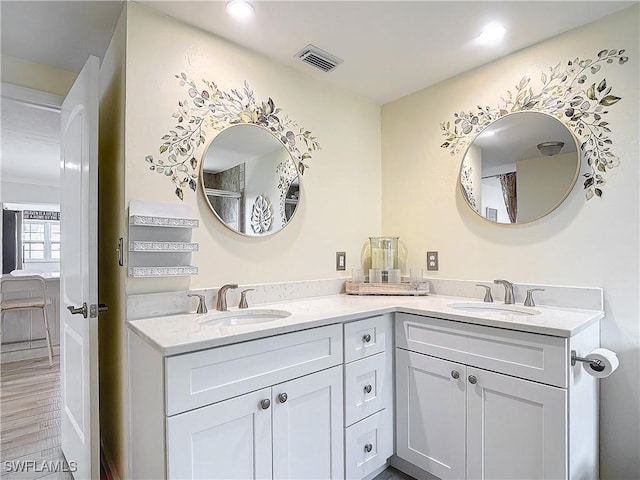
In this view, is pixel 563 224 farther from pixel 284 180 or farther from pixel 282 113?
pixel 282 113

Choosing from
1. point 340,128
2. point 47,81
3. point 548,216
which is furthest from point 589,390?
point 47,81

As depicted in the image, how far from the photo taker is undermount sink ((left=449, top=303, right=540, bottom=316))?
5.91ft

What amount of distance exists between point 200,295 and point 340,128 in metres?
1.45

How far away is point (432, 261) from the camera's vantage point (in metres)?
2.36

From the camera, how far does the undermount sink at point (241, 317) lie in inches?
64.2

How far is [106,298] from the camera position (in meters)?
1.96

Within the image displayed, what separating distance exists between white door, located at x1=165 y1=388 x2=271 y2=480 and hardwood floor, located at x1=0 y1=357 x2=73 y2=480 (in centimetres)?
123

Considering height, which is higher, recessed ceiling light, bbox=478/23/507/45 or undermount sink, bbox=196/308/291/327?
recessed ceiling light, bbox=478/23/507/45

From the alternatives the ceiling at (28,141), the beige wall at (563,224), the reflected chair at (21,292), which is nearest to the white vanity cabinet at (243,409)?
the beige wall at (563,224)

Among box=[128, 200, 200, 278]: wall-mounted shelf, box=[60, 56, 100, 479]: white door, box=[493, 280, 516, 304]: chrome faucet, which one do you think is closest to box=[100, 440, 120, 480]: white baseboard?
box=[60, 56, 100, 479]: white door

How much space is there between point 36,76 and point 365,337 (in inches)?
94.0

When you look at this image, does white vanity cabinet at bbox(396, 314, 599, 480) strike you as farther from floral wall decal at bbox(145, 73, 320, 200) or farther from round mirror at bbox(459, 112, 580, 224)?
floral wall decal at bbox(145, 73, 320, 200)

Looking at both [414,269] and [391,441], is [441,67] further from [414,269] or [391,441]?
[391,441]

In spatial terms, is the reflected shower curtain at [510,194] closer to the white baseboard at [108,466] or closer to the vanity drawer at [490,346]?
the vanity drawer at [490,346]
